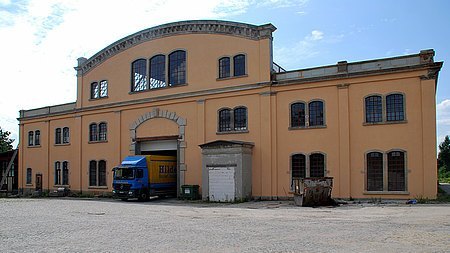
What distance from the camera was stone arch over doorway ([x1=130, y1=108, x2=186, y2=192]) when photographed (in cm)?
3177

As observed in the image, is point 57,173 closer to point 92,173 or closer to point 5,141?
point 92,173

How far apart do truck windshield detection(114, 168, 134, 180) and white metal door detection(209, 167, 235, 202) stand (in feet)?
17.8

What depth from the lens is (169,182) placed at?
1291 inches

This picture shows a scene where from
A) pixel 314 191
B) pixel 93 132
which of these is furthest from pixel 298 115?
pixel 93 132

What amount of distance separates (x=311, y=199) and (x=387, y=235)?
36.4 feet

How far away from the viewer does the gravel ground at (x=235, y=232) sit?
11.3 meters

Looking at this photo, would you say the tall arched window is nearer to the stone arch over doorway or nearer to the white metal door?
the stone arch over doorway

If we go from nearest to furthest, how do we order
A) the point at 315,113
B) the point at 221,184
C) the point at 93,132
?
the point at 315,113
the point at 221,184
the point at 93,132

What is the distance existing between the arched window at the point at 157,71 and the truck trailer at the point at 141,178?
554cm

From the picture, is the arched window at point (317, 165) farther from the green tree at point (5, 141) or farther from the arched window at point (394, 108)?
the green tree at point (5, 141)

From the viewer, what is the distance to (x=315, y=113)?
2722cm

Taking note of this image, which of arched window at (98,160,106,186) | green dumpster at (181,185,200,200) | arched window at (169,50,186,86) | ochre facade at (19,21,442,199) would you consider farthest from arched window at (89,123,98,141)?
green dumpster at (181,185,200,200)

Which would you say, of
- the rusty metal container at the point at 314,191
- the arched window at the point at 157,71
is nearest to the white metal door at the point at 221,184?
the rusty metal container at the point at 314,191

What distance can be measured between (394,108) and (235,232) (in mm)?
14798
